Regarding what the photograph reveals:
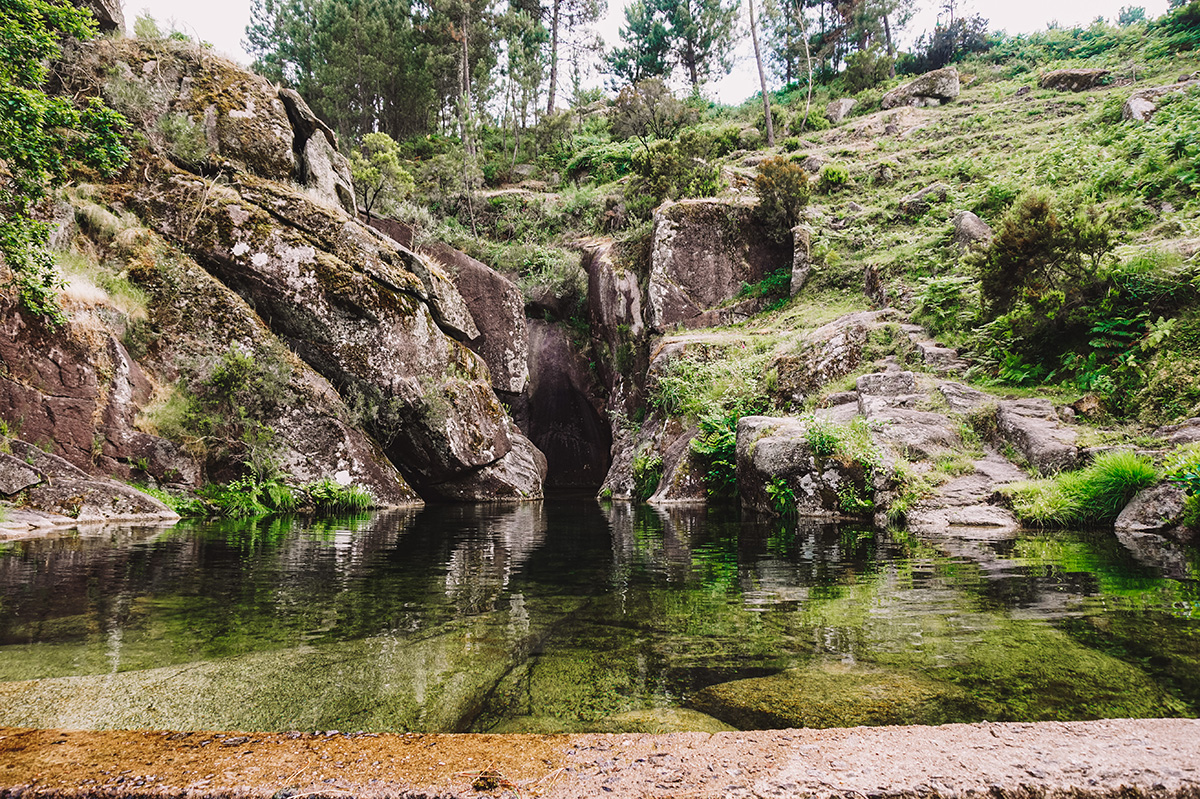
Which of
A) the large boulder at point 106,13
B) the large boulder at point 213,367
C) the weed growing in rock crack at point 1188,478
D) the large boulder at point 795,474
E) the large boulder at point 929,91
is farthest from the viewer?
the large boulder at point 929,91

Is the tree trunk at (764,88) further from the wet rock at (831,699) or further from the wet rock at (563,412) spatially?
the wet rock at (831,699)

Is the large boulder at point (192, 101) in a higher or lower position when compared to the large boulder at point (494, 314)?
higher

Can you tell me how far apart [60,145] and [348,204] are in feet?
30.9

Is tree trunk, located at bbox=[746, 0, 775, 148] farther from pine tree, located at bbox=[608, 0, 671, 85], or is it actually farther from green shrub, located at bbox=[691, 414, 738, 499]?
green shrub, located at bbox=[691, 414, 738, 499]

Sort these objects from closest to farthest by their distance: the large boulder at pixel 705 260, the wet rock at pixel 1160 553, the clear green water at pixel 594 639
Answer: the clear green water at pixel 594 639 < the wet rock at pixel 1160 553 < the large boulder at pixel 705 260

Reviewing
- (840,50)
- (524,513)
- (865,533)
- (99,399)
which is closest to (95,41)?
(99,399)

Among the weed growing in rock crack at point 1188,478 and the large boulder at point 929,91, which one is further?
the large boulder at point 929,91

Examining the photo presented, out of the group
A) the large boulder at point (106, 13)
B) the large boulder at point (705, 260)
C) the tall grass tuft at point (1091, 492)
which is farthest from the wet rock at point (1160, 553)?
the large boulder at point (106, 13)

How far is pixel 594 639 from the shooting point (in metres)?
3.04

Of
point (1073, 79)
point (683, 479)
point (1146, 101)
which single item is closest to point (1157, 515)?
point (683, 479)

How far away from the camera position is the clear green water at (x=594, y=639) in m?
2.08

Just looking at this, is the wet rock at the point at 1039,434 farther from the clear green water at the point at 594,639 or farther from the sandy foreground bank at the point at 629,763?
the sandy foreground bank at the point at 629,763

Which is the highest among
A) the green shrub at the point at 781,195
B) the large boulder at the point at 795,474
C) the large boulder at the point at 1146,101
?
the large boulder at the point at 1146,101

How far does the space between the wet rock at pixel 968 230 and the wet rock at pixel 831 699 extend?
1486 cm
